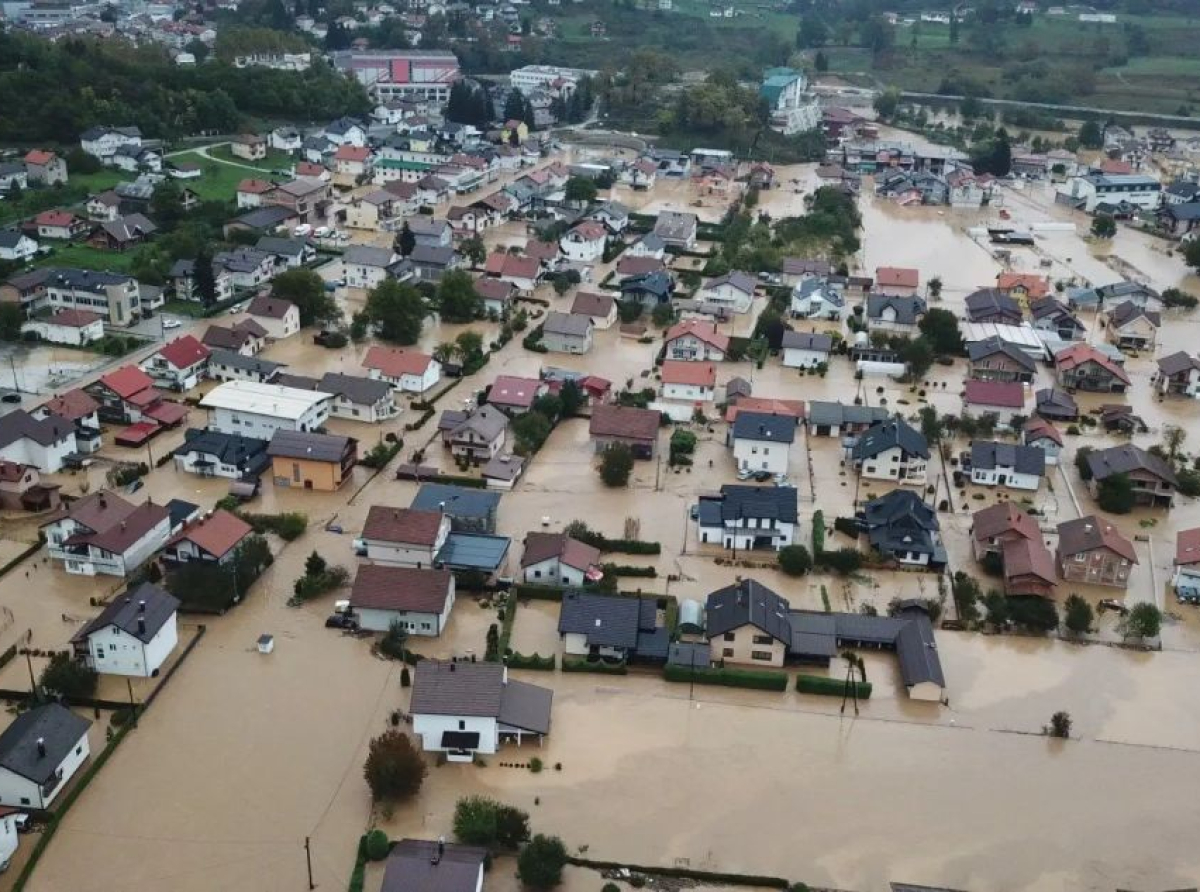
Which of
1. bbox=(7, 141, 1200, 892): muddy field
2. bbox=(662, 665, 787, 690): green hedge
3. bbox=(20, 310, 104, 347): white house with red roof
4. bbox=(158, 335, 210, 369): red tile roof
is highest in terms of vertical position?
bbox=(158, 335, 210, 369): red tile roof

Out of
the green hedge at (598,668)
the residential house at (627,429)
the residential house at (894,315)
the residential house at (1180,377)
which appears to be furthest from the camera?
the residential house at (894,315)

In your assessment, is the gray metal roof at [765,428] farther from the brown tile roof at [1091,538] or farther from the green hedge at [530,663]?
the green hedge at [530,663]

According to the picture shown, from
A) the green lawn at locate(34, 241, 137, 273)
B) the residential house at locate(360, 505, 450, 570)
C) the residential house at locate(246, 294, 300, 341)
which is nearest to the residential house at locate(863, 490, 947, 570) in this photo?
the residential house at locate(360, 505, 450, 570)

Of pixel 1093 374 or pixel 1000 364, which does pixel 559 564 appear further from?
pixel 1093 374

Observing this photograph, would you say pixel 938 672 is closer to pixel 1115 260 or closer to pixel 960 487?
pixel 960 487

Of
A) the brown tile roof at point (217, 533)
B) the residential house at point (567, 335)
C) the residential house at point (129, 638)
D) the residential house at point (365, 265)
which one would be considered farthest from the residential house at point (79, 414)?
the residential house at point (365, 265)

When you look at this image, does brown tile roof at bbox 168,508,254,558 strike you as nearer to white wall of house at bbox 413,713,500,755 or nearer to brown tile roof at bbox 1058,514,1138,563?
white wall of house at bbox 413,713,500,755
